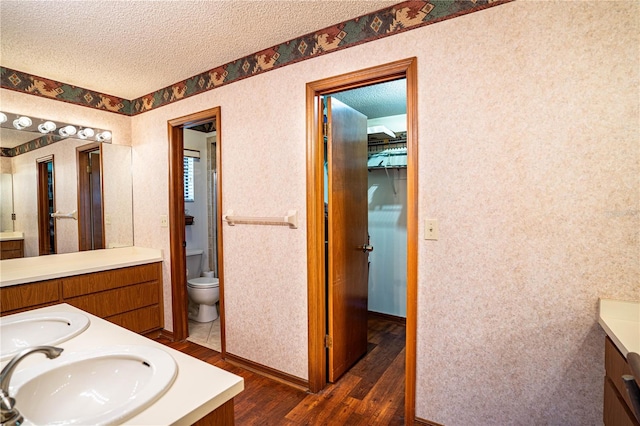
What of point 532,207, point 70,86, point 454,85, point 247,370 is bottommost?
point 247,370

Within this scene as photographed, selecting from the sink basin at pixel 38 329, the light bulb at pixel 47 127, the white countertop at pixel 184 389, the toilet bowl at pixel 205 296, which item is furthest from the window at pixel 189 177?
the white countertop at pixel 184 389

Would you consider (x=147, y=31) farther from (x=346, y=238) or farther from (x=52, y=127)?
(x=346, y=238)

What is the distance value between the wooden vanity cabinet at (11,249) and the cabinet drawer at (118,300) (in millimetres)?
490

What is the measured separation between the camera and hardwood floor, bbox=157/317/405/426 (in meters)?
1.83

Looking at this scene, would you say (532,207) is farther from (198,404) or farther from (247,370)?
(247,370)

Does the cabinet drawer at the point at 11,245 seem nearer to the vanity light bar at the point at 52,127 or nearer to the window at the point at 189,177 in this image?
the vanity light bar at the point at 52,127

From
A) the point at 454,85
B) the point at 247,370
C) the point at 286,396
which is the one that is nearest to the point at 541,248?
the point at 454,85

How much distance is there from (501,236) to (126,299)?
2.88 metres

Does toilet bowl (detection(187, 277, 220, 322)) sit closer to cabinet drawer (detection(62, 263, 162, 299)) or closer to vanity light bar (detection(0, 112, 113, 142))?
cabinet drawer (detection(62, 263, 162, 299))

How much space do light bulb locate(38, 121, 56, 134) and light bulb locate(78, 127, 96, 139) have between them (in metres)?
0.21

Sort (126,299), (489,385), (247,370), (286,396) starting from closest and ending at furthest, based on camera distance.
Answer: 1. (489,385)
2. (286,396)
3. (247,370)
4. (126,299)

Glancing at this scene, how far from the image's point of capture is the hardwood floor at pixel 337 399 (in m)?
1.83

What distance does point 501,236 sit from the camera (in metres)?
1.48

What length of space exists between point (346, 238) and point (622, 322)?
5.00 ft
